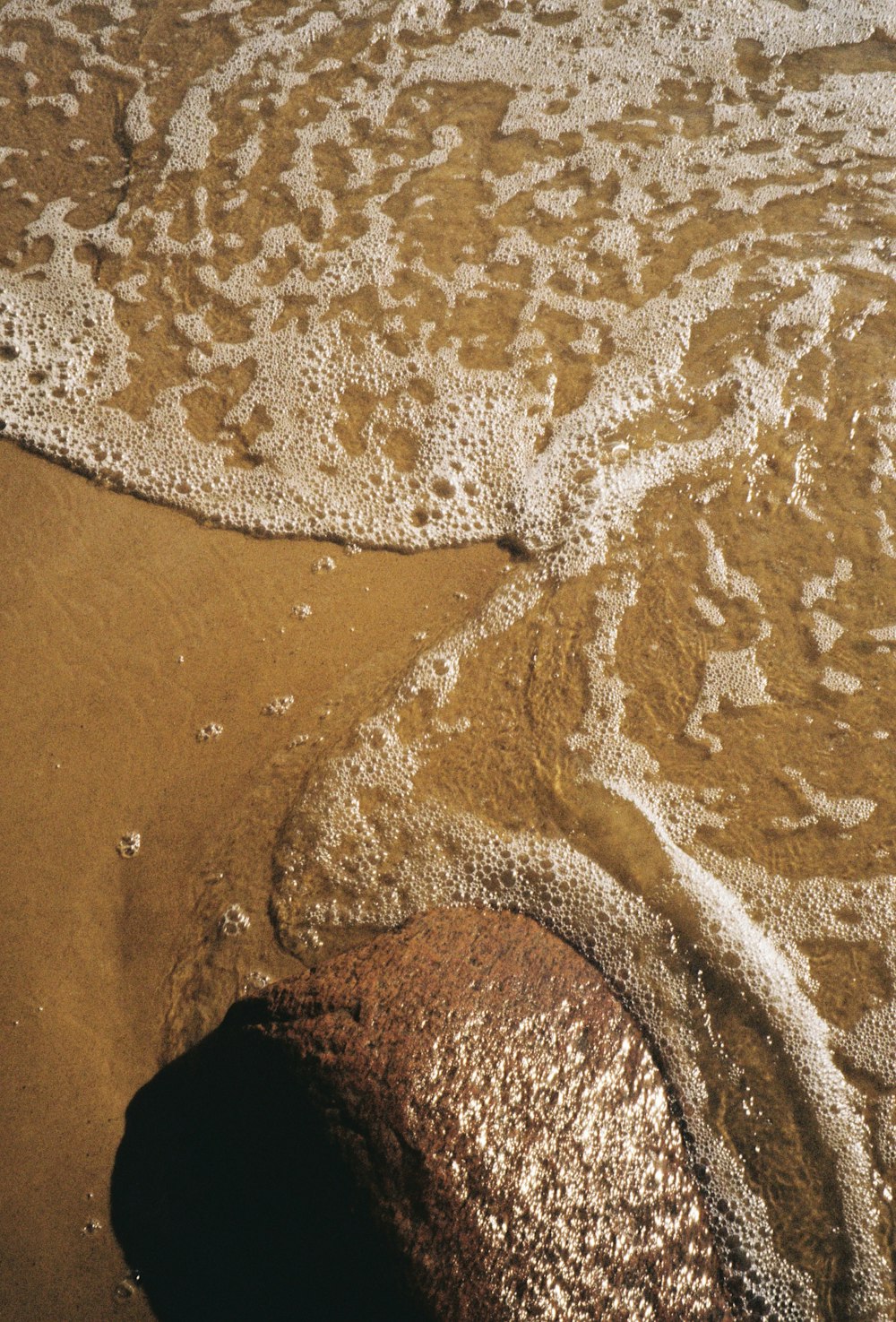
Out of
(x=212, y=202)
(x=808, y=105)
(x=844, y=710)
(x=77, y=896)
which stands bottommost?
(x=77, y=896)

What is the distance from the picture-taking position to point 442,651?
2.57m

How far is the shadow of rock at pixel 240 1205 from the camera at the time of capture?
1.72 m

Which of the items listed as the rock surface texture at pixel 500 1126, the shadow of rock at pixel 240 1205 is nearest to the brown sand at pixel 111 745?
the shadow of rock at pixel 240 1205

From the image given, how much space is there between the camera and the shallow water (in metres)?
2.21

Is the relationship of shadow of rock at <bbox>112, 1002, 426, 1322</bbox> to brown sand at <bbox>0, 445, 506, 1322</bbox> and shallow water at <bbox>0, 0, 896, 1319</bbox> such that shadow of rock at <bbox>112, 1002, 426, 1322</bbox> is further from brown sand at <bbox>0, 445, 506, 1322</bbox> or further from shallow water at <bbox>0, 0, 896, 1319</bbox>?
shallow water at <bbox>0, 0, 896, 1319</bbox>

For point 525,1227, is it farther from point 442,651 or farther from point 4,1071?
point 442,651

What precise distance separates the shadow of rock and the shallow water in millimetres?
203

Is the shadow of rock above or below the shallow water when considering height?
below

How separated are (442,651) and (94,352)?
1707 mm

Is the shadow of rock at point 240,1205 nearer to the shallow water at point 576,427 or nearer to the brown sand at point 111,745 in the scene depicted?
the brown sand at point 111,745

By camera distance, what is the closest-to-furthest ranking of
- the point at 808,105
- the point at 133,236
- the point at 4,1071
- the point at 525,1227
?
the point at 525,1227 < the point at 4,1071 < the point at 133,236 < the point at 808,105

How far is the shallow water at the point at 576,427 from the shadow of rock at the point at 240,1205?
20 cm

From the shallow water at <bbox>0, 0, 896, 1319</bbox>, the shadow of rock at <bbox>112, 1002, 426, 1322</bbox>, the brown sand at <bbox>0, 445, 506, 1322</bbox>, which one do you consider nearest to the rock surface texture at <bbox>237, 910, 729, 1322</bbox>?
the shadow of rock at <bbox>112, 1002, 426, 1322</bbox>

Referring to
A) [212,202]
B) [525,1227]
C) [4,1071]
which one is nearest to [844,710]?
[525,1227]
